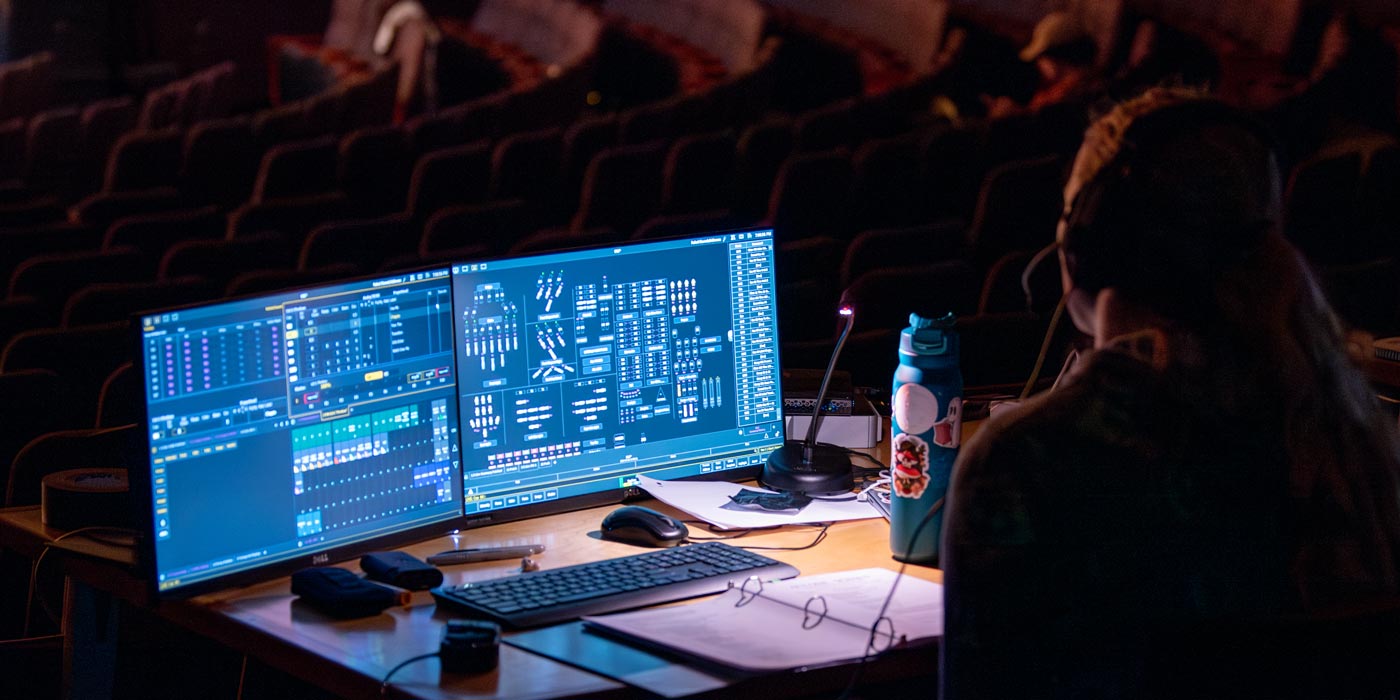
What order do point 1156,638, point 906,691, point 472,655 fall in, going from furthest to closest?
point 906,691 < point 472,655 < point 1156,638

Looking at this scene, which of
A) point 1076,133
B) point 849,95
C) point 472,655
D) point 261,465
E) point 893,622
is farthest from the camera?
point 849,95

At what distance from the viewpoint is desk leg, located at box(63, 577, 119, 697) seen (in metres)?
2.15

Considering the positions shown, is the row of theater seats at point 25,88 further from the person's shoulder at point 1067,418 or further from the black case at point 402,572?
the person's shoulder at point 1067,418

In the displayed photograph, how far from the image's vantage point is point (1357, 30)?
7582 millimetres

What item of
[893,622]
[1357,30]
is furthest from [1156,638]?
[1357,30]

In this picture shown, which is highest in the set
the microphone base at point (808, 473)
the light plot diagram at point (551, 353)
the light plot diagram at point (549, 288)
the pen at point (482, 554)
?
the light plot diagram at point (549, 288)

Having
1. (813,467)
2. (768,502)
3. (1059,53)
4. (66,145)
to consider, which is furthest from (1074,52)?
(768,502)

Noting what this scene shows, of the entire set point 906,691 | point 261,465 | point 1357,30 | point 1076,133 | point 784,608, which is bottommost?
point 906,691

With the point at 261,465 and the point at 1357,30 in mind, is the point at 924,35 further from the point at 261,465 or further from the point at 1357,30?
the point at 261,465

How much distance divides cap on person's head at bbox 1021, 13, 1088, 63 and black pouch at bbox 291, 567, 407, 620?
8242 millimetres

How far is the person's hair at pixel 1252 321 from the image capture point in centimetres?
136

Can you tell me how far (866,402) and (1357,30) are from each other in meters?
6.02

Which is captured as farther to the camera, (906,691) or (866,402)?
(866,402)

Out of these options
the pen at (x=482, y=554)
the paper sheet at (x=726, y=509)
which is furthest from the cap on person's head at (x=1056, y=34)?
the pen at (x=482, y=554)
